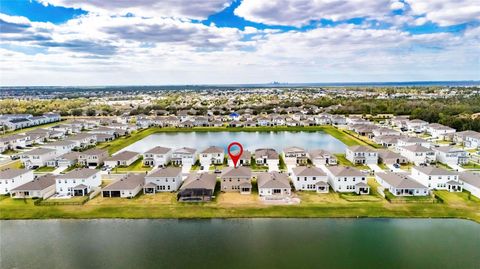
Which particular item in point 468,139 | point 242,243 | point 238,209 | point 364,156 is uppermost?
point 468,139

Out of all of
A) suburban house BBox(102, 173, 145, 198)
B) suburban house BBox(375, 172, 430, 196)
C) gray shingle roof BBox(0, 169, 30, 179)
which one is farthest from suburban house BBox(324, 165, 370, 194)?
gray shingle roof BBox(0, 169, 30, 179)

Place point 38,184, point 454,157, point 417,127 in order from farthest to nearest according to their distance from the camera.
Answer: point 417,127 → point 454,157 → point 38,184

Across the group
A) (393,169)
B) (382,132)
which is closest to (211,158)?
(393,169)

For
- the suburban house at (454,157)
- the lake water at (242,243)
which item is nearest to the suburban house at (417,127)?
the suburban house at (454,157)

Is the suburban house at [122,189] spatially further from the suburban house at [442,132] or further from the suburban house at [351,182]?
the suburban house at [442,132]

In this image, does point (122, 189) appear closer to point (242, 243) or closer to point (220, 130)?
point (242, 243)
